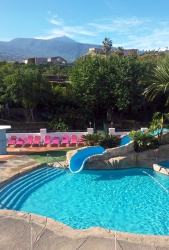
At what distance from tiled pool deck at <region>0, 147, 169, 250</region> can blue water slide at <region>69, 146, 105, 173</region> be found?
6308 millimetres

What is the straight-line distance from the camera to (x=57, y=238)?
7.19 metres

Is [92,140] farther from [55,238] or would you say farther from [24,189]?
[55,238]

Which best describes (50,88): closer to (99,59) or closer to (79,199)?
(99,59)

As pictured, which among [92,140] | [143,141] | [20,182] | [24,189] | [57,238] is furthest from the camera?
[92,140]

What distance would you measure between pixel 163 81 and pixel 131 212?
9.42 m

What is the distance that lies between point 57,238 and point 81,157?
861 cm

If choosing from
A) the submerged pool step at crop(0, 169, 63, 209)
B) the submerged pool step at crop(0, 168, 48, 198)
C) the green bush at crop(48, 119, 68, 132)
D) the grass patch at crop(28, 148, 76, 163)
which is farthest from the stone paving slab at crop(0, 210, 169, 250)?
the green bush at crop(48, 119, 68, 132)

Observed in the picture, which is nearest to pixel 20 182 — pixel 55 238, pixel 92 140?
pixel 92 140

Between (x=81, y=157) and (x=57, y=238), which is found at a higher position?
(x=81, y=157)

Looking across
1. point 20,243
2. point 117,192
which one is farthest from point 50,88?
point 20,243

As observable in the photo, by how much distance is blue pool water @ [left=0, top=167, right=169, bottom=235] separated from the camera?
9547 mm

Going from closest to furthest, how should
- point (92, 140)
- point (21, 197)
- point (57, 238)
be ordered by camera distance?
point (57, 238), point (21, 197), point (92, 140)

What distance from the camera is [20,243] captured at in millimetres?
6949

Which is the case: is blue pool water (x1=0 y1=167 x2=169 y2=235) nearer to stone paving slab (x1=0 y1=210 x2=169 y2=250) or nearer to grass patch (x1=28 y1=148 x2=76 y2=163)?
grass patch (x1=28 y1=148 x2=76 y2=163)
